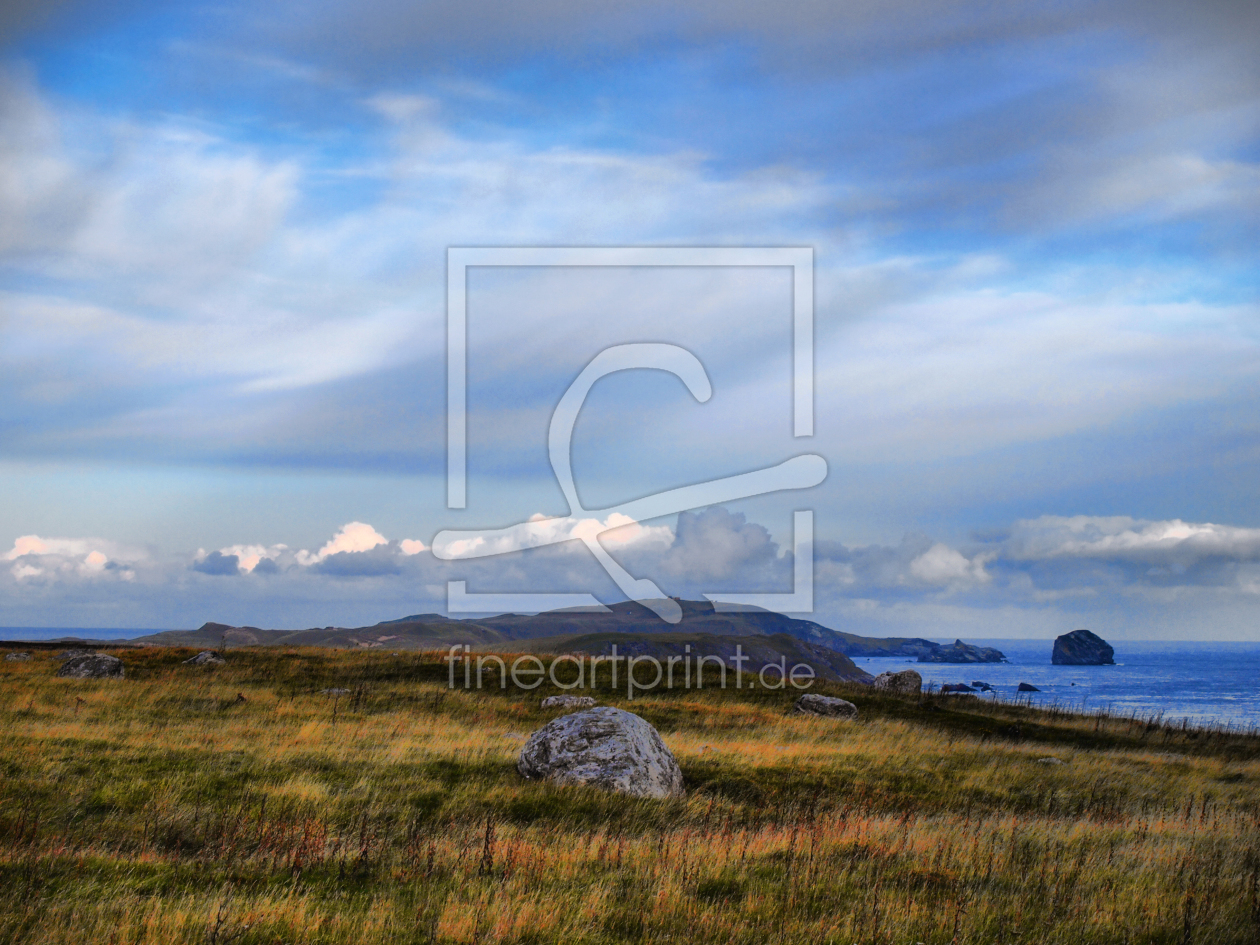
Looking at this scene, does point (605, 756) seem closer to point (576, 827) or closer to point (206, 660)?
point (576, 827)

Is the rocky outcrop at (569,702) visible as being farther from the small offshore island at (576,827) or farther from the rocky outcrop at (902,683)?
the rocky outcrop at (902,683)

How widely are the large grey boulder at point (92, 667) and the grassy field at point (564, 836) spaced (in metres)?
6.18

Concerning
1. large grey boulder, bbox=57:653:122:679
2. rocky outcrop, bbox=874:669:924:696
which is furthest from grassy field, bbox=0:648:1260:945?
rocky outcrop, bbox=874:669:924:696

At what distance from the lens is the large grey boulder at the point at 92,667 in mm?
34406

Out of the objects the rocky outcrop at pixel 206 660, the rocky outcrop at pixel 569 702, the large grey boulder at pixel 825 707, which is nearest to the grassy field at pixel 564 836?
the rocky outcrop at pixel 569 702

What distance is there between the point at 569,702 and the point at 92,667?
21.2 metres

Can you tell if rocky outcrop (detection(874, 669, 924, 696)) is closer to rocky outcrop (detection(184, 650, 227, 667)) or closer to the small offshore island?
the small offshore island

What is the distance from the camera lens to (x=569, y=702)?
31109mm

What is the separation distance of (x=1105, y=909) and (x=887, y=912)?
114 inches

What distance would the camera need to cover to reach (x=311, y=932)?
8375 mm

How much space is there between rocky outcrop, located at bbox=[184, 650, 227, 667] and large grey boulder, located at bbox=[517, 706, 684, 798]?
1074 inches

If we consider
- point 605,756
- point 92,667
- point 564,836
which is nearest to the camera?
point 564,836
